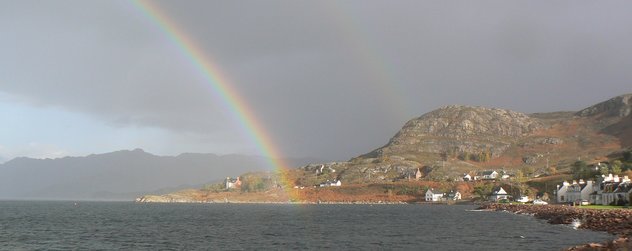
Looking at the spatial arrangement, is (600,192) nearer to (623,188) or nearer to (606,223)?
(623,188)

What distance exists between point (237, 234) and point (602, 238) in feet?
160

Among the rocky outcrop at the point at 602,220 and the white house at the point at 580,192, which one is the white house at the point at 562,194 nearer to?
the white house at the point at 580,192

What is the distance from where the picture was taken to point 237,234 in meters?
82.4

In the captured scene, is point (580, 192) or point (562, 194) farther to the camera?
point (562, 194)

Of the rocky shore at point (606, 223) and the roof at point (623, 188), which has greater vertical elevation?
the roof at point (623, 188)

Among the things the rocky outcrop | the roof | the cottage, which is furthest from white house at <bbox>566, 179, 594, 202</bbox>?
the rocky outcrop

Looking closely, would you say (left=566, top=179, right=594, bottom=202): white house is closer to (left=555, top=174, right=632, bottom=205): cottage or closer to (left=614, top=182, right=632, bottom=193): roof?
(left=555, top=174, right=632, bottom=205): cottage

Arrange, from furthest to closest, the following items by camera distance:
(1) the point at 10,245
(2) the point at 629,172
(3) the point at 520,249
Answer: (2) the point at 629,172, (1) the point at 10,245, (3) the point at 520,249

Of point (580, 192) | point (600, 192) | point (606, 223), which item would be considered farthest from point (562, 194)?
point (606, 223)

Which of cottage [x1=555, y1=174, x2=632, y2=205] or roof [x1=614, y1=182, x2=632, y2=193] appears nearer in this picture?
roof [x1=614, y1=182, x2=632, y2=193]

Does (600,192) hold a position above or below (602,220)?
above

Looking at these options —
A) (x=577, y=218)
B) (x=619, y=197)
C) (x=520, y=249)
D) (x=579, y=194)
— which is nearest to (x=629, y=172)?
(x=579, y=194)

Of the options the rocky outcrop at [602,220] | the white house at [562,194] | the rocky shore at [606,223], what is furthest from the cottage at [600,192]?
the rocky outcrop at [602,220]

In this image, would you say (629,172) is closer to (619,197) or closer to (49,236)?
(619,197)
